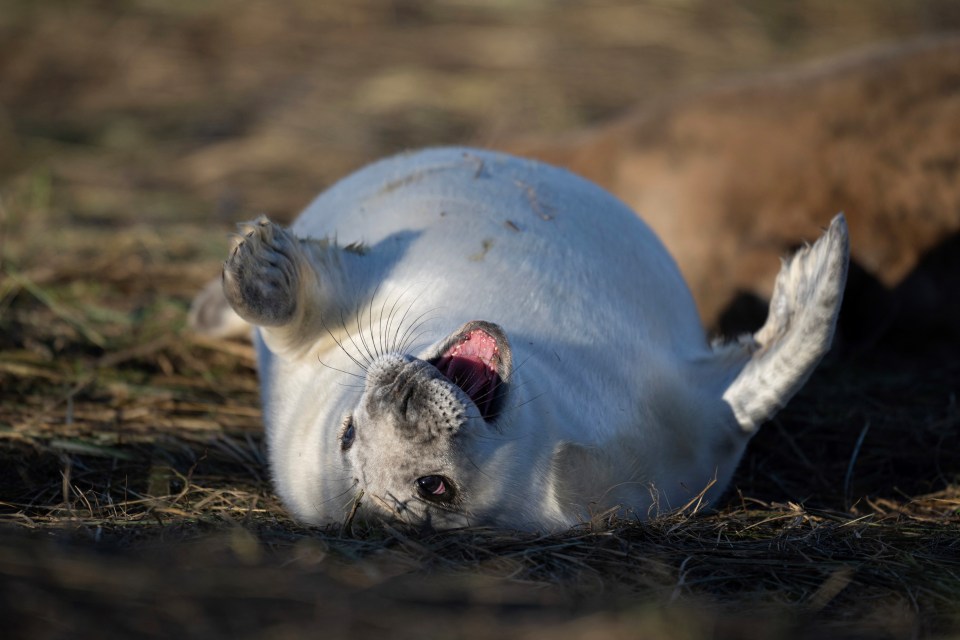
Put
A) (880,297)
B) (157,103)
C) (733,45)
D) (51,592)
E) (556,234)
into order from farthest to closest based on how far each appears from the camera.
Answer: (733,45)
(157,103)
(880,297)
(556,234)
(51,592)

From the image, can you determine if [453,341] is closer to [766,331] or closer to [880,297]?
[766,331]

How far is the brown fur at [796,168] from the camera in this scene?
4613 mm

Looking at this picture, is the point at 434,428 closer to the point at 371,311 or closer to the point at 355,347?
the point at 355,347

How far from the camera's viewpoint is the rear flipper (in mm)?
2854

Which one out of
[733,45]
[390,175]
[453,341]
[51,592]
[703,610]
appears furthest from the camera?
[733,45]

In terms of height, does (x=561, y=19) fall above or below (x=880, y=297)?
above

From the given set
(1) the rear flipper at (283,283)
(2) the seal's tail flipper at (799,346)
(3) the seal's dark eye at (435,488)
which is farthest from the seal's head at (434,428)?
(2) the seal's tail flipper at (799,346)

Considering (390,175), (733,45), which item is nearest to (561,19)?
(733,45)

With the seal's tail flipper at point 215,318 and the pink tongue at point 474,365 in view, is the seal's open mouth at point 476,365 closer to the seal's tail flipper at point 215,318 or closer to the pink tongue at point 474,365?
the pink tongue at point 474,365

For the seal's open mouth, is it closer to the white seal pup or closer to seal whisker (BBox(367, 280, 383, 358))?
the white seal pup

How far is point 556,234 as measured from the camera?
10.3ft

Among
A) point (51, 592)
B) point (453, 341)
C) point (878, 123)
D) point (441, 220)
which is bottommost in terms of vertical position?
point (51, 592)

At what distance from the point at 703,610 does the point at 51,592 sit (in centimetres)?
110

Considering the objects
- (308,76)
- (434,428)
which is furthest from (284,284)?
(308,76)
